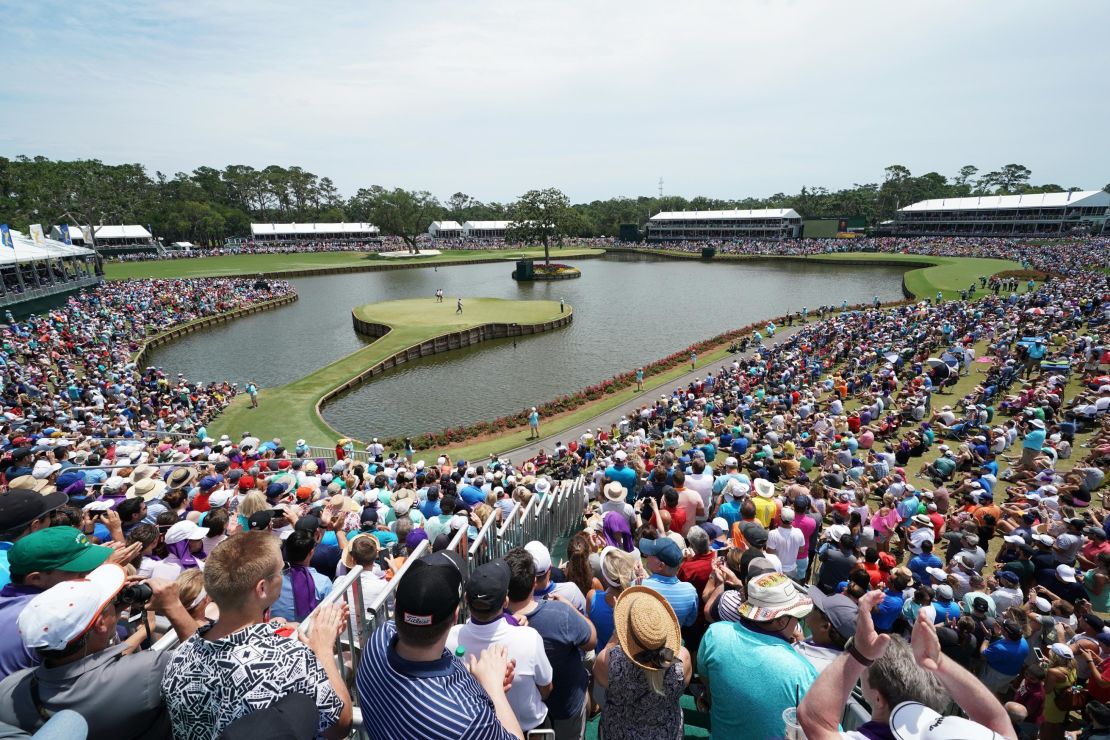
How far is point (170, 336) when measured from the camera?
4156 centimetres

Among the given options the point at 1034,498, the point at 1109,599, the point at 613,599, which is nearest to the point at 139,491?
the point at 613,599

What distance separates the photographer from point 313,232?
116m

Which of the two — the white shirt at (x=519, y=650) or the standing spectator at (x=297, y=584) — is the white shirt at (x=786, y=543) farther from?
the standing spectator at (x=297, y=584)

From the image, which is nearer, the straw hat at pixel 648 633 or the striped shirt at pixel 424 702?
the striped shirt at pixel 424 702

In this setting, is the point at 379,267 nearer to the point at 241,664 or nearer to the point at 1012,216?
the point at 241,664

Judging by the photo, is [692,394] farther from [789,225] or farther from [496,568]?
[789,225]

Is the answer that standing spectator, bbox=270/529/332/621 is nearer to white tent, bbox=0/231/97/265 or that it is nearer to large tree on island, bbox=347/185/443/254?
white tent, bbox=0/231/97/265

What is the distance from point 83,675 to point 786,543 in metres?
7.33

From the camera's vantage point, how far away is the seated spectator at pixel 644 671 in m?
3.33

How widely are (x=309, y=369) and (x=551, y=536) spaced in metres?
29.5

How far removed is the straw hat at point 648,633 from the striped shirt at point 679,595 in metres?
1.34

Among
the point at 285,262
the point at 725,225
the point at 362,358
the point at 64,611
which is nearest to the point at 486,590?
the point at 64,611

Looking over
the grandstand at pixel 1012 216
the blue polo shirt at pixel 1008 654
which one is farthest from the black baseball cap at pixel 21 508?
the grandstand at pixel 1012 216

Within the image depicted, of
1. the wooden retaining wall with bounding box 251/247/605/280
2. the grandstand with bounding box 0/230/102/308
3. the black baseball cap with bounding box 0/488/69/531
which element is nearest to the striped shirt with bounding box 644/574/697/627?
the black baseball cap with bounding box 0/488/69/531
